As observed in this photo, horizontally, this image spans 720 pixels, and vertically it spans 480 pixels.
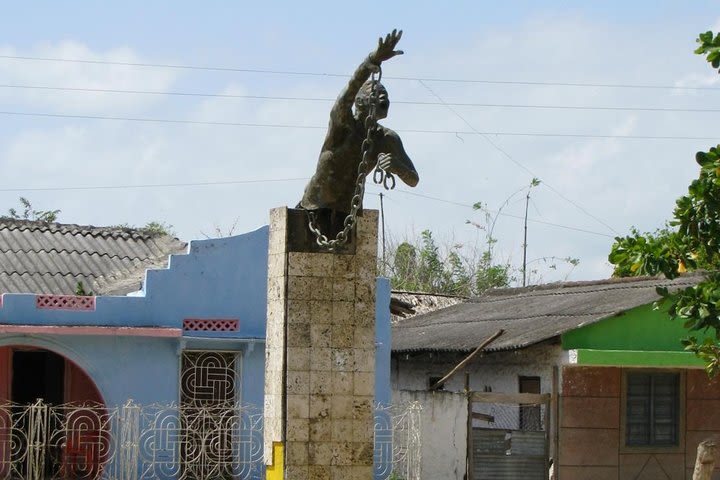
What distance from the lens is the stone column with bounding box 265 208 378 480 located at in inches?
382

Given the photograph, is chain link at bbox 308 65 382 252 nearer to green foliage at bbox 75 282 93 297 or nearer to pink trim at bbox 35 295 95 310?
pink trim at bbox 35 295 95 310

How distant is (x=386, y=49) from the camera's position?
364 inches

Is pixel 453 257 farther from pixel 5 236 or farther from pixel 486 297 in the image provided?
pixel 5 236

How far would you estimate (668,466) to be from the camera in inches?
683

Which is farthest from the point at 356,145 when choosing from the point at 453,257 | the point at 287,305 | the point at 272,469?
the point at 453,257

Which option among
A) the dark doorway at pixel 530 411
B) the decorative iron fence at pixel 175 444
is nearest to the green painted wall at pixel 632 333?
the dark doorway at pixel 530 411

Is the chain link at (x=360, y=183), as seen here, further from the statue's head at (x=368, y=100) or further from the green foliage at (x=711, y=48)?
the green foliage at (x=711, y=48)

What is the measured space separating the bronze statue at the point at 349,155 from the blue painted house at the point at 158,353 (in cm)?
674

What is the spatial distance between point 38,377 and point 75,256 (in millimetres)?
1884

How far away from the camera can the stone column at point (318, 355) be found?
970cm

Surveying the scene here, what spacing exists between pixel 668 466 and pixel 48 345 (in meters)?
8.37

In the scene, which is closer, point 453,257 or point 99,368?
point 99,368

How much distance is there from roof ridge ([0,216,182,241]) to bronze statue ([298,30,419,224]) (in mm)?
10240

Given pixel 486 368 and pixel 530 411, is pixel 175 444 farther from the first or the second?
pixel 530 411
